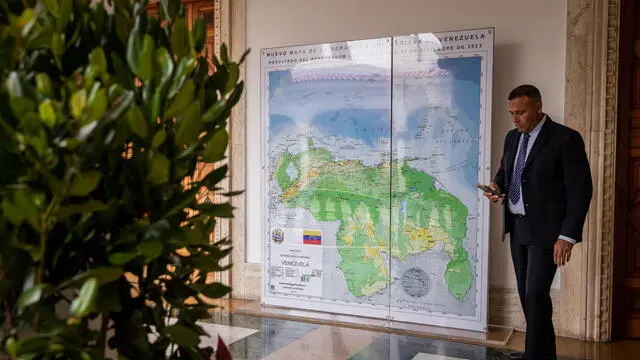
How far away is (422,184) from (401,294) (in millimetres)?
875

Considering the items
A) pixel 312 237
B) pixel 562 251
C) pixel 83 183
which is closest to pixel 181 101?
pixel 83 183

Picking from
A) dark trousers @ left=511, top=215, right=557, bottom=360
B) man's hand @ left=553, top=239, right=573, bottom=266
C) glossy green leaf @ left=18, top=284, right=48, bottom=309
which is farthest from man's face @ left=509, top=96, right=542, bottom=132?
glossy green leaf @ left=18, top=284, right=48, bottom=309

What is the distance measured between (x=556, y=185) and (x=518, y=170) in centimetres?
25

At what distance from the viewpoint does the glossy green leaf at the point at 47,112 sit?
2.14 ft

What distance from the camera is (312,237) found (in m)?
A: 5.34

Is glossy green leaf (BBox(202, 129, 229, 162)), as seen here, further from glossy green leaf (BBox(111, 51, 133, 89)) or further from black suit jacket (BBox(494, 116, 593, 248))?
black suit jacket (BBox(494, 116, 593, 248))

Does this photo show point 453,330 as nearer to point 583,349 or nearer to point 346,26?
point 583,349

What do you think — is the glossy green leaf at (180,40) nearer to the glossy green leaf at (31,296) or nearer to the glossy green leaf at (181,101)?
the glossy green leaf at (181,101)

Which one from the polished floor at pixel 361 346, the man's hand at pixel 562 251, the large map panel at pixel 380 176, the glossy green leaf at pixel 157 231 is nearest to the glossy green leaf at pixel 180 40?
the glossy green leaf at pixel 157 231

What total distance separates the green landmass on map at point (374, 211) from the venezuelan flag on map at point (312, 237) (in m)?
0.13

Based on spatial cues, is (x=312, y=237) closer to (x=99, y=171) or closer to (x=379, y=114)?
(x=379, y=114)

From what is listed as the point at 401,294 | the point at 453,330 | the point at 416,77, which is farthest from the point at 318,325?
the point at 416,77

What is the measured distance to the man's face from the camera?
3721mm

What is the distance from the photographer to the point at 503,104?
15.8 feet
